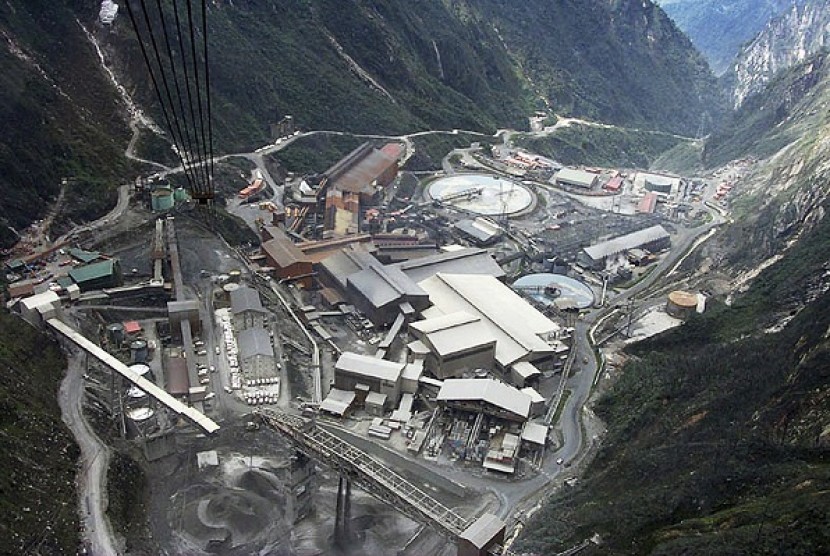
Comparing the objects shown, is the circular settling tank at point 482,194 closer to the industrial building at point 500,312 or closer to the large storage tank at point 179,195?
the industrial building at point 500,312

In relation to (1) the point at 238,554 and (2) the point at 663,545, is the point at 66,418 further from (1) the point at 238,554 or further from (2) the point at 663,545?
(2) the point at 663,545

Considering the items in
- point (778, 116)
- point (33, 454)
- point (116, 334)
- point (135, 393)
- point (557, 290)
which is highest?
point (778, 116)

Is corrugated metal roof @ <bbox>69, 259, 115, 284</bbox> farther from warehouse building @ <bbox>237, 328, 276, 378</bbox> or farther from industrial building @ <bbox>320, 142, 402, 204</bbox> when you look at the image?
industrial building @ <bbox>320, 142, 402, 204</bbox>

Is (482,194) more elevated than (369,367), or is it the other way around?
(482,194)

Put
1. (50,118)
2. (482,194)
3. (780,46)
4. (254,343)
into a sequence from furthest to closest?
(780,46) → (482,194) → (50,118) → (254,343)

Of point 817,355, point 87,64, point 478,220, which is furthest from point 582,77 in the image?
point 817,355

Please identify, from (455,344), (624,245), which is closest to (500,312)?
(455,344)

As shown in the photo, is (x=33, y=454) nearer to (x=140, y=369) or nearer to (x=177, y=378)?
(x=140, y=369)
